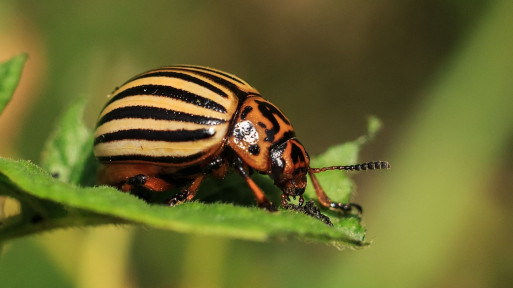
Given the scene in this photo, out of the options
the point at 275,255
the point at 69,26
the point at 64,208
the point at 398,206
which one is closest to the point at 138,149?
the point at 64,208

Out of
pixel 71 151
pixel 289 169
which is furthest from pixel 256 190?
pixel 71 151

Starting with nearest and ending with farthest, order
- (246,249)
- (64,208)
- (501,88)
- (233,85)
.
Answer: (64,208), (233,85), (246,249), (501,88)

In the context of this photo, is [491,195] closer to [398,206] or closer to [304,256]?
[398,206]

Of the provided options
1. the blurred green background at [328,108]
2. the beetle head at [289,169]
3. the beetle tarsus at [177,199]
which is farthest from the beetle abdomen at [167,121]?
the blurred green background at [328,108]

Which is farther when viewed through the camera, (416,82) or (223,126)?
(416,82)

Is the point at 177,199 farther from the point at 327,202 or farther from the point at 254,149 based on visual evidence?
the point at 327,202

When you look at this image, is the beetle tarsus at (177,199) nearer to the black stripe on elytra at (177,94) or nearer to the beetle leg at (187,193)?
the beetle leg at (187,193)

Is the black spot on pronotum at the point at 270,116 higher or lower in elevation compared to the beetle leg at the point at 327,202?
higher
